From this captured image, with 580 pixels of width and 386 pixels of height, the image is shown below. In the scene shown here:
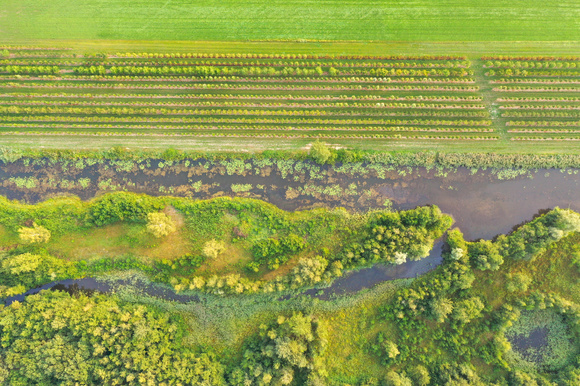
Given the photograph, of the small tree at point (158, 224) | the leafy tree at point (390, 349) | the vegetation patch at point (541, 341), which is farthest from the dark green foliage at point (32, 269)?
the vegetation patch at point (541, 341)

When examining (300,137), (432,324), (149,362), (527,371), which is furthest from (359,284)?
(149,362)

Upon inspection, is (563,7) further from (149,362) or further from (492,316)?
(149,362)

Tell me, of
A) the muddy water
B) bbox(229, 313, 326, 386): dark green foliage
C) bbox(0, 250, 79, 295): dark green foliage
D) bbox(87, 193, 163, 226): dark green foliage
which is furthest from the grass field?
bbox(229, 313, 326, 386): dark green foliage

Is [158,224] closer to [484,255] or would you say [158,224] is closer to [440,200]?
[440,200]

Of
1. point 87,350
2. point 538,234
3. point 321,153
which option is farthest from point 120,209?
point 538,234

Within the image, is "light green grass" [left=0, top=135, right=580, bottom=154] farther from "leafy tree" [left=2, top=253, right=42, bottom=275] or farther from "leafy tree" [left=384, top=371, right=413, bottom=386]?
"leafy tree" [left=384, top=371, right=413, bottom=386]
